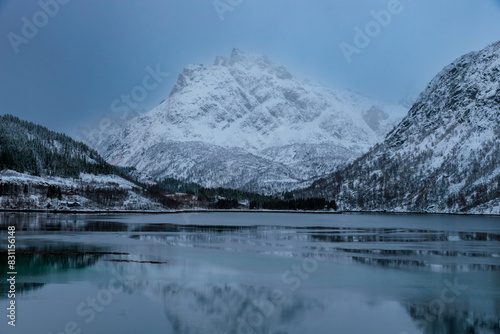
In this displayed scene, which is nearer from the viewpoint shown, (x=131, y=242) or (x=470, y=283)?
(x=470, y=283)

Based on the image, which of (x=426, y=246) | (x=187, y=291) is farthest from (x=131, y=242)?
(x=426, y=246)

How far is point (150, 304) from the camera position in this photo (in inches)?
1469

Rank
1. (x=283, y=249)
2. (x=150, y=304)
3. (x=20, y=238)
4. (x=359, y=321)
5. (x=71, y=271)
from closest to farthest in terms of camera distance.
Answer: (x=359, y=321) → (x=150, y=304) → (x=71, y=271) → (x=283, y=249) → (x=20, y=238)

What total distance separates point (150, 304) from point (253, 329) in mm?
9507

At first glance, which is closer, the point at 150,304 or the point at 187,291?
the point at 150,304

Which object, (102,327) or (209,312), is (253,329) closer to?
(209,312)

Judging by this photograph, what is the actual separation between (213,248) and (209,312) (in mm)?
41361

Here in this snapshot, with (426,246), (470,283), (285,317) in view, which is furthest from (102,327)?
(426,246)

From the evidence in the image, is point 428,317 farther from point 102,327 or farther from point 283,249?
point 283,249

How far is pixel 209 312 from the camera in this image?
3509 centimetres

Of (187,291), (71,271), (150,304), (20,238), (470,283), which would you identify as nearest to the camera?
(150,304)

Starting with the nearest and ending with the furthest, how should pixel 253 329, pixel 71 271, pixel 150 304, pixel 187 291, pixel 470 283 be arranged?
pixel 253 329
pixel 150 304
pixel 187 291
pixel 470 283
pixel 71 271

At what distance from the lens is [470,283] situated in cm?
4653

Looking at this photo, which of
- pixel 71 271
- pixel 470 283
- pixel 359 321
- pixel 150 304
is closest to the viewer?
pixel 359 321
